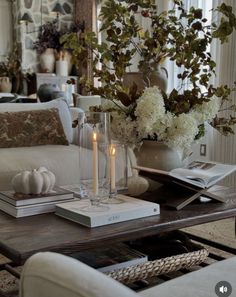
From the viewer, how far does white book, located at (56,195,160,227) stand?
4.78ft

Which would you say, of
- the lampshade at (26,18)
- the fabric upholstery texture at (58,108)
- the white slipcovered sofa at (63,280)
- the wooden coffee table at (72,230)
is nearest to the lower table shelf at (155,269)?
the wooden coffee table at (72,230)

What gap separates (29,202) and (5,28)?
23.3 ft

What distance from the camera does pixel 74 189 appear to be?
1.91 m

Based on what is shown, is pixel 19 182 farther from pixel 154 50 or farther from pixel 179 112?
pixel 154 50

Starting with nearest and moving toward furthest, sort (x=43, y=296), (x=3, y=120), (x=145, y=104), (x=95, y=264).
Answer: (x=43, y=296)
(x=95, y=264)
(x=145, y=104)
(x=3, y=120)

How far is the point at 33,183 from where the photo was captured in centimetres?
165

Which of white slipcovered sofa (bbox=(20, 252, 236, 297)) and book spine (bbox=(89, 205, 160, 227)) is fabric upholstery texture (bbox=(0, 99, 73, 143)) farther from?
white slipcovered sofa (bbox=(20, 252, 236, 297))

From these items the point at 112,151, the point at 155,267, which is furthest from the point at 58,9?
the point at 155,267

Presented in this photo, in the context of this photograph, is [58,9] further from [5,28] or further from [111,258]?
[111,258]

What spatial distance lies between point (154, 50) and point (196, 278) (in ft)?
3.66

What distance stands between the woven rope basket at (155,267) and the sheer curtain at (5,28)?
6903 mm

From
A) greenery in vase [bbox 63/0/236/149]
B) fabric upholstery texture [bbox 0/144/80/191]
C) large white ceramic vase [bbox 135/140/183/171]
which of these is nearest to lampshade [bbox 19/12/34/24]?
fabric upholstery texture [bbox 0/144/80/191]

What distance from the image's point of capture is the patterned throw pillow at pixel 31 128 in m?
3.12

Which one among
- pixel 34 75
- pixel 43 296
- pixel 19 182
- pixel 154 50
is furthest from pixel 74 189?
pixel 34 75
